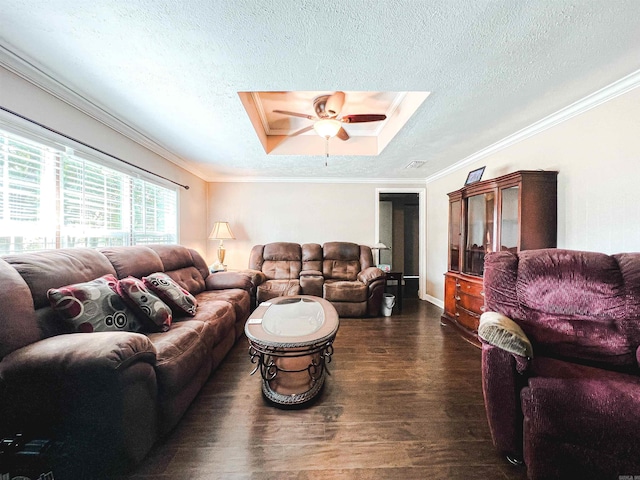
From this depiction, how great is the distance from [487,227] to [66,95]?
406cm

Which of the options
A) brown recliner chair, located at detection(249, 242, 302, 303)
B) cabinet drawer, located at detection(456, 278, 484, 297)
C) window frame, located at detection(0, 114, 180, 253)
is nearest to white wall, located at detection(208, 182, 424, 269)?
brown recliner chair, located at detection(249, 242, 302, 303)

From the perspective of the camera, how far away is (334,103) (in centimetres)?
216

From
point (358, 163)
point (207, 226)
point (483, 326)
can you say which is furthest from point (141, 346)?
point (207, 226)

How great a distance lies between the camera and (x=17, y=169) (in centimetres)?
156

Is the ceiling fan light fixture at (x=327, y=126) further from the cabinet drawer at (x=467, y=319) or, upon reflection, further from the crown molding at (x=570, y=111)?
the cabinet drawer at (x=467, y=319)

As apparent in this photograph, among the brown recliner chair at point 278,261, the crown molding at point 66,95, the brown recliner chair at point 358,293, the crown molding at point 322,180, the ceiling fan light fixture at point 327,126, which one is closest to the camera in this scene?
the crown molding at point 66,95

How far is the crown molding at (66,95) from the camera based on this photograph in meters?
1.44

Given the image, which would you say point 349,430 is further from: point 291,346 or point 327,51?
point 327,51

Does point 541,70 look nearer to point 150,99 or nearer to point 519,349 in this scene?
point 519,349

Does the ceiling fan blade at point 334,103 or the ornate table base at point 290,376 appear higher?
the ceiling fan blade at point 334,103

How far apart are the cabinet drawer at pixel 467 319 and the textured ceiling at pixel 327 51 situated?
206 cm

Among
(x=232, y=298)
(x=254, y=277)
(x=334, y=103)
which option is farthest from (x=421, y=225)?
(x=232, y=298)

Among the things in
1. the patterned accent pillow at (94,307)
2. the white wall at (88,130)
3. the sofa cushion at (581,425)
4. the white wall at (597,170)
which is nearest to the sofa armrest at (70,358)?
the patterned accent pillow at (94,307)

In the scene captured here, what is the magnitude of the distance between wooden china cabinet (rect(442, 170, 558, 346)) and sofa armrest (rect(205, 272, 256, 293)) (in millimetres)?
2552
